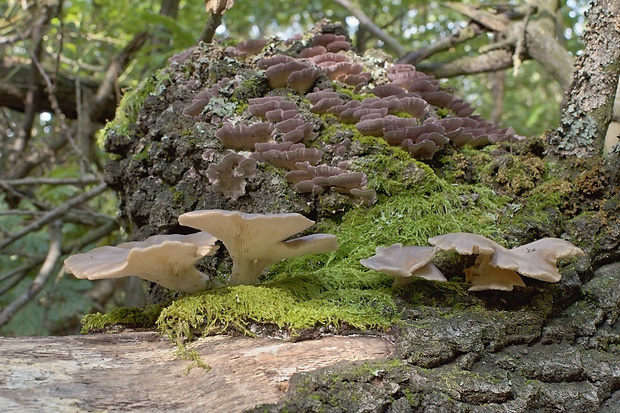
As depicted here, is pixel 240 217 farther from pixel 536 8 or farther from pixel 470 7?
pixel 536 8

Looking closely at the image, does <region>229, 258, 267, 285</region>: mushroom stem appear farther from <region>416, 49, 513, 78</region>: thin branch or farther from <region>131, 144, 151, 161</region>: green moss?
<region>416, 49, 513, 78</region>: thin branch

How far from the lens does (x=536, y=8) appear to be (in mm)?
6184

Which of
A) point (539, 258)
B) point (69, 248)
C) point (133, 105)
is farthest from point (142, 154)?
point (69, 248)

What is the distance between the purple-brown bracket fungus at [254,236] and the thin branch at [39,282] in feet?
13.3

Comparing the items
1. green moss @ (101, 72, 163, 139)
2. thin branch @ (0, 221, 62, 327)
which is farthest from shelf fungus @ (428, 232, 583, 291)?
thin branch @ (0, 221, 62, 327)

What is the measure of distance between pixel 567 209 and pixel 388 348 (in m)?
1.74

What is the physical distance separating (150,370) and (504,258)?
1605 mm

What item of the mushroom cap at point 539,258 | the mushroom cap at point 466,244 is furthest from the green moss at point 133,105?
the mushroom cap at point 539,258

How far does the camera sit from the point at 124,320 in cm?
241

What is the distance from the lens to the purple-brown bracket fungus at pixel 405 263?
85.7 inches

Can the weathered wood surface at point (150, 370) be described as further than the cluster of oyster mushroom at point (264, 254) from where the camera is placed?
No

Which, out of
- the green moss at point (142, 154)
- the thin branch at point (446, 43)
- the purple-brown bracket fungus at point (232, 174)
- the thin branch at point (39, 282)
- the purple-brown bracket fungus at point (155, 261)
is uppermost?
the thin branch at point (446, 43)

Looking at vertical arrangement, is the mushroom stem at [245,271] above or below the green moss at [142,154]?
below

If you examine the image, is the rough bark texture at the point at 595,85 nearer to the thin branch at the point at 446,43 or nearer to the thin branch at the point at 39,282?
the thin branch at the point at 446,43
